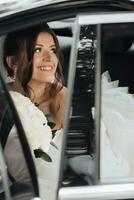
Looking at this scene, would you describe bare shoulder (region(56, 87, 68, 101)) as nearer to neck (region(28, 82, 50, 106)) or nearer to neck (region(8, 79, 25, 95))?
neck (region(28, 82, 50, 106))

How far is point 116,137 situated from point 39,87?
456 millimetres

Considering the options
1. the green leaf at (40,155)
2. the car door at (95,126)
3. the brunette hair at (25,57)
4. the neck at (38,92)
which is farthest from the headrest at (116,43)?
the green leaf at (40,155)

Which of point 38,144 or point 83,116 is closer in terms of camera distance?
point 83,116

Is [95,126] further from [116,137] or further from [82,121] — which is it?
[116,137]

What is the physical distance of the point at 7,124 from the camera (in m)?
4.19

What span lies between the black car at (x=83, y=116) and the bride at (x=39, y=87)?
96mm

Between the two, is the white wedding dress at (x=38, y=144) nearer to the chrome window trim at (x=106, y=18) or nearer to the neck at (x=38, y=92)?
the neck at (x=38, y=92)

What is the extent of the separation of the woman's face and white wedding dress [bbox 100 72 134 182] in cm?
27

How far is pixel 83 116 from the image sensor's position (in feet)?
13.8

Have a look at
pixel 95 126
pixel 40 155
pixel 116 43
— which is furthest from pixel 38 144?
pixel 116 43

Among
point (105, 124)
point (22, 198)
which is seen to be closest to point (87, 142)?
point (105, 124)

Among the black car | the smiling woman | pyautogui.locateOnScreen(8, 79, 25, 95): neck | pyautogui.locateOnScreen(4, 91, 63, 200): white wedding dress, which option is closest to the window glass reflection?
the black car

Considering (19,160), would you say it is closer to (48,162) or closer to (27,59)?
(48,162)

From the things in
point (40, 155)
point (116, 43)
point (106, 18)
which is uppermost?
point (106, 18)
